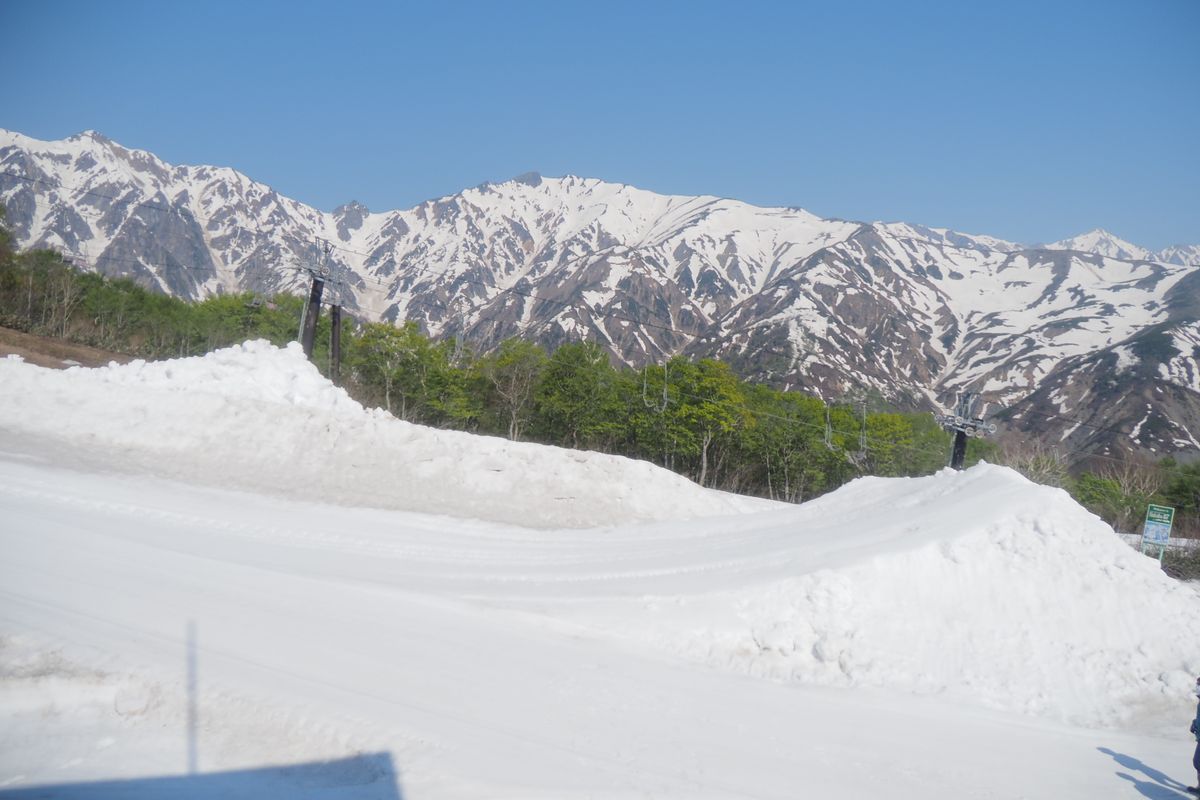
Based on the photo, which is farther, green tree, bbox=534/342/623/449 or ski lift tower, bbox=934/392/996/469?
green tree, bbox=534/342/623/449

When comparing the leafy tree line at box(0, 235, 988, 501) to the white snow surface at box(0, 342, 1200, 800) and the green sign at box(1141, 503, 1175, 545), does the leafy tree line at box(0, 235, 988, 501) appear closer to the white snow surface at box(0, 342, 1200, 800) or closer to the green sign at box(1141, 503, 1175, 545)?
the green sign at box(1141, 503, 1175, 545)

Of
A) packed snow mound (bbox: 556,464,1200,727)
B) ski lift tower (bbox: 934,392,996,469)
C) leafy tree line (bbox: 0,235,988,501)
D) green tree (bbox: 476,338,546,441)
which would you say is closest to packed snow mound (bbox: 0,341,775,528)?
packed snow mound (bbox: 556,464,1200,727)

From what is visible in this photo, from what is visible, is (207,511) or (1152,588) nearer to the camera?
(1152,588)

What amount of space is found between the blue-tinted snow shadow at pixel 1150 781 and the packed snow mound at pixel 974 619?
3.03ft

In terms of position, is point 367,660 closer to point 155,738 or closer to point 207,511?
point 155,738

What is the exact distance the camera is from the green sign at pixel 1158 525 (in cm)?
1991

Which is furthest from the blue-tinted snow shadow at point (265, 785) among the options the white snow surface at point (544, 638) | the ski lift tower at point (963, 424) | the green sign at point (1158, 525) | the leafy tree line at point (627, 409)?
the leafy tree line at point (627, 409)

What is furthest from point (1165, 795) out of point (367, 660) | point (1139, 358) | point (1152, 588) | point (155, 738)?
point (1139, 358)

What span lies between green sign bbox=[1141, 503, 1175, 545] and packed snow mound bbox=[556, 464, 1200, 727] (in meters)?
9.48

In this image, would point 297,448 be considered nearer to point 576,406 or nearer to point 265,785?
point 265,785

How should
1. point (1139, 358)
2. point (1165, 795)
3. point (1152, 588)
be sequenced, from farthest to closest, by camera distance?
point (1139, 358), point (1152, 588), point (1165, 795)

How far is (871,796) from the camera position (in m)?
7.39

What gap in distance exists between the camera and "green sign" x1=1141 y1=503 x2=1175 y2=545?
19906 millimetres

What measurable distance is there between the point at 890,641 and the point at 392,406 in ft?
169
